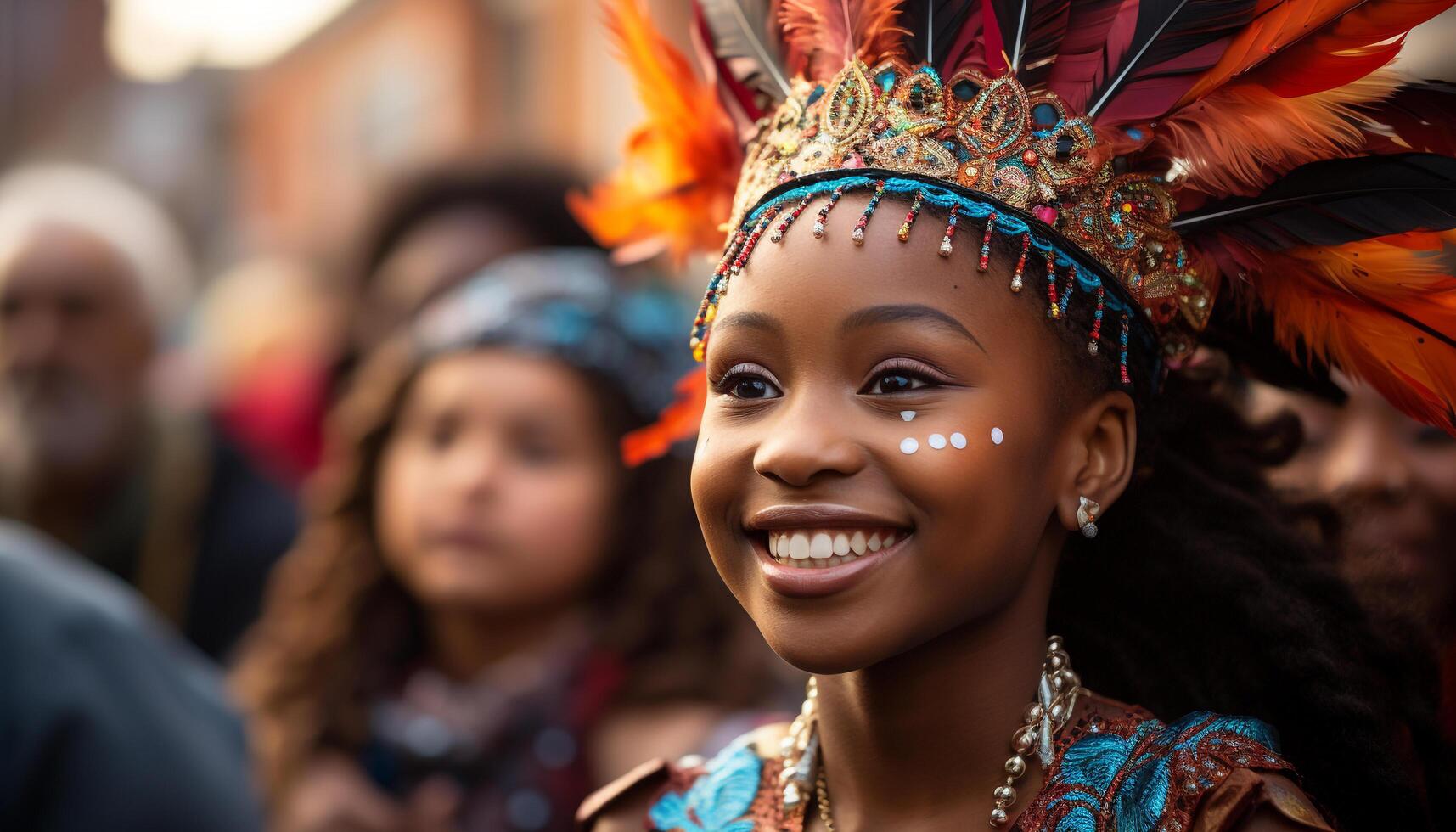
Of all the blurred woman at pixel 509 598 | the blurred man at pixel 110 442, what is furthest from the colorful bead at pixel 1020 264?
the blurred man at pixel 110 442

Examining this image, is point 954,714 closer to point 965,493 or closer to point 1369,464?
point 965,493

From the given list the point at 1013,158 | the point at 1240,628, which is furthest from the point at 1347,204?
the point at 1240,628

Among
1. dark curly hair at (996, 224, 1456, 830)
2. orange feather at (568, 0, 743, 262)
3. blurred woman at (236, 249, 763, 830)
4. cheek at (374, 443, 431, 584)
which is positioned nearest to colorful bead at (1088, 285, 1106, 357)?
dark curly hair at (996, 224, 1456, 830)

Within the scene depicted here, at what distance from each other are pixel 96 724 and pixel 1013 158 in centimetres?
246

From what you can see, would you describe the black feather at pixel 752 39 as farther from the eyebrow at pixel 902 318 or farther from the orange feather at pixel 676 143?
the eyebrow at pixel 902 318

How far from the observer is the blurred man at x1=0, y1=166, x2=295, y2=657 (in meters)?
5.98

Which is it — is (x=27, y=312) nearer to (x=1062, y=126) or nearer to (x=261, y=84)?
(x=1062, y=126)

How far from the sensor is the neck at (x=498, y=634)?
4.49m

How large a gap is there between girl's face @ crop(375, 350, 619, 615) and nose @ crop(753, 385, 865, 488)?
219cm

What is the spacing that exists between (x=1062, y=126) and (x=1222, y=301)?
43 centimetres

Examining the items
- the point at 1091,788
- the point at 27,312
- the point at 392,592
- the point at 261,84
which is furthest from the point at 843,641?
the point at 261,84

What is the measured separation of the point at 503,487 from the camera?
4.26 meters

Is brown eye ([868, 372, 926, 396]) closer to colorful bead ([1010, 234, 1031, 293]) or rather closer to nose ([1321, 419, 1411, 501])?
colorful bead ([1010, 234, 1031, 293])

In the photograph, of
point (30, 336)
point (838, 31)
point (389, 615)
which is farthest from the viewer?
point (30, 336)
